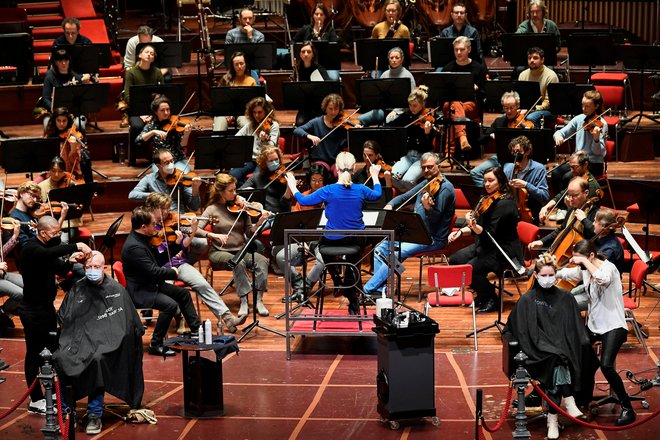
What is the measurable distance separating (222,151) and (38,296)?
333 centimetres

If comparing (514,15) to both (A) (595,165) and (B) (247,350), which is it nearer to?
(A) (595,165)

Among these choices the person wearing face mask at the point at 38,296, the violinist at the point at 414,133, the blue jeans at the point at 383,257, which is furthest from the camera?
the violinist at the point at 414,133

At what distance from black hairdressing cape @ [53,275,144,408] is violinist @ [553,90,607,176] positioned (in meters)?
5.40

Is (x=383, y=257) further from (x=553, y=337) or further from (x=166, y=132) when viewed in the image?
(x=166, y=132)

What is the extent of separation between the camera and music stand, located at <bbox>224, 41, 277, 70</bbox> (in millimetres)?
13484

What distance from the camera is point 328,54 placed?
1370 cm

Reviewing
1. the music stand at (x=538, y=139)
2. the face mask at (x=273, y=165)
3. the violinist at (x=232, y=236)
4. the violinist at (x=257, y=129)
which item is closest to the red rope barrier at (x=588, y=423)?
the violinist at (x=232, y=236)

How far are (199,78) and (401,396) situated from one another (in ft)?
23.7

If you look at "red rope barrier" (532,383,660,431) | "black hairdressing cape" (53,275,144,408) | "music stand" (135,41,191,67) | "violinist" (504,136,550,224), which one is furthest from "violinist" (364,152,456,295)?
"music stand" (135,41,191,67)

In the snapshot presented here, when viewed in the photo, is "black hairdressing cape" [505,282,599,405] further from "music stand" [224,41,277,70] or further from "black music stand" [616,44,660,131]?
"music stand" [224,41,277,70]

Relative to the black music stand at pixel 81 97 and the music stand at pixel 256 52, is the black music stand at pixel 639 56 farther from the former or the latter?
the black music stand at pixel 81 97

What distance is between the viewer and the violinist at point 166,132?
12219 millimetres

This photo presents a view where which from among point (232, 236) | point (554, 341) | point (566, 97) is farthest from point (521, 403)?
point (566, 97)

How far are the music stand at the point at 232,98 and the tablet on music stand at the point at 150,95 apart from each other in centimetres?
36
